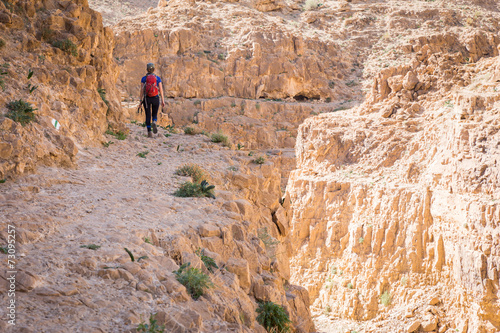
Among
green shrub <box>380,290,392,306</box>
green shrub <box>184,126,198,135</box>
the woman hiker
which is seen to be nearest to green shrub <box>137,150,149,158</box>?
the woman hiker

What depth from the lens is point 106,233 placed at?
13.9ft

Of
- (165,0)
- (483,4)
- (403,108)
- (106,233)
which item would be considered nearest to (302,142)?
(403,108)

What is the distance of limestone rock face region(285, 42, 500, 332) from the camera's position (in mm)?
11992

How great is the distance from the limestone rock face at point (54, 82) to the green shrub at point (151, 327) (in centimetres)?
315

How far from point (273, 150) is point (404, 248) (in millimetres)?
15982

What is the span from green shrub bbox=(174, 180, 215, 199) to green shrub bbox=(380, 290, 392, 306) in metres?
9.67

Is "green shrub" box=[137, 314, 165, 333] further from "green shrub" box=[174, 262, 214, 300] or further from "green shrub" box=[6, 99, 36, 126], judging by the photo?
"green shrub" box=[6, 99, 36, 126]

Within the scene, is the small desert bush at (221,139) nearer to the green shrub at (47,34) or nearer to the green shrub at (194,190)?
the green shrub at (194,190)

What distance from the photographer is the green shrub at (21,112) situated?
5832 mm

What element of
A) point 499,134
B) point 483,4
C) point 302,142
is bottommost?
point 302,142

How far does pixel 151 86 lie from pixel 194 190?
11.4 ft

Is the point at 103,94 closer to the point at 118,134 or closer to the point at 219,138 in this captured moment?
the point at 118,134

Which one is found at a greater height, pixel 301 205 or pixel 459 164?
pixel 459 164

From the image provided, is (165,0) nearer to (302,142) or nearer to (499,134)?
(302,142)
